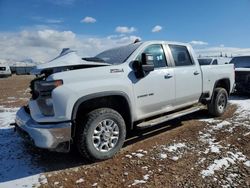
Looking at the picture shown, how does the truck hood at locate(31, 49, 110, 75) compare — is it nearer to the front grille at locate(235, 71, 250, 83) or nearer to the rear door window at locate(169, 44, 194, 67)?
the rear door window at locate(169, 44, 194, 67)

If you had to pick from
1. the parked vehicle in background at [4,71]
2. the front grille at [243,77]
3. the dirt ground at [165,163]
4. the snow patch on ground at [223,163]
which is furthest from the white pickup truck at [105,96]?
the parked vehicle in background at [4,71]

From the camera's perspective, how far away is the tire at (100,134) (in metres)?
3.94

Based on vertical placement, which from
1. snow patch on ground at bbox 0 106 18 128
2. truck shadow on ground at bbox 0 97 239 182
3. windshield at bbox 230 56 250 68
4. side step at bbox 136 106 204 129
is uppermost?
windshield at bbox 230 56 250 68

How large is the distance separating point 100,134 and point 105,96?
608 mm

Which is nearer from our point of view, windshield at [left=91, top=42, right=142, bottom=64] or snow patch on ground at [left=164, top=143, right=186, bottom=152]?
snow patch on ground at [left=164, top=143, right=186, bottom=152]

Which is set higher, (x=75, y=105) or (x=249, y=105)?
(x=75, y=105)

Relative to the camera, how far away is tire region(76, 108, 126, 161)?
3939 mm

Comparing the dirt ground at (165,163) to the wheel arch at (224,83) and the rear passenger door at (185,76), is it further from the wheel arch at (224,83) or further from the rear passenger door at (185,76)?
the wheel arch at (224,83)

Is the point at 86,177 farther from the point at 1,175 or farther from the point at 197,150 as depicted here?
the point at 197,150

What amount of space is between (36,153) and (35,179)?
1.01 m

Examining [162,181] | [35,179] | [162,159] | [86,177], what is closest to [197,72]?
[162,159]

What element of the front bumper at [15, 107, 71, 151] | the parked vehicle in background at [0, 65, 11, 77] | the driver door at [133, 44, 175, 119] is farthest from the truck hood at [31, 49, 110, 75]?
the parked vehicle in background at [0, 65, 11, 77]

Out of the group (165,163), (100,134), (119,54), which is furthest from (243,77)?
→ (100,134)

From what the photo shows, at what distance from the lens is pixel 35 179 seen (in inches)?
144
